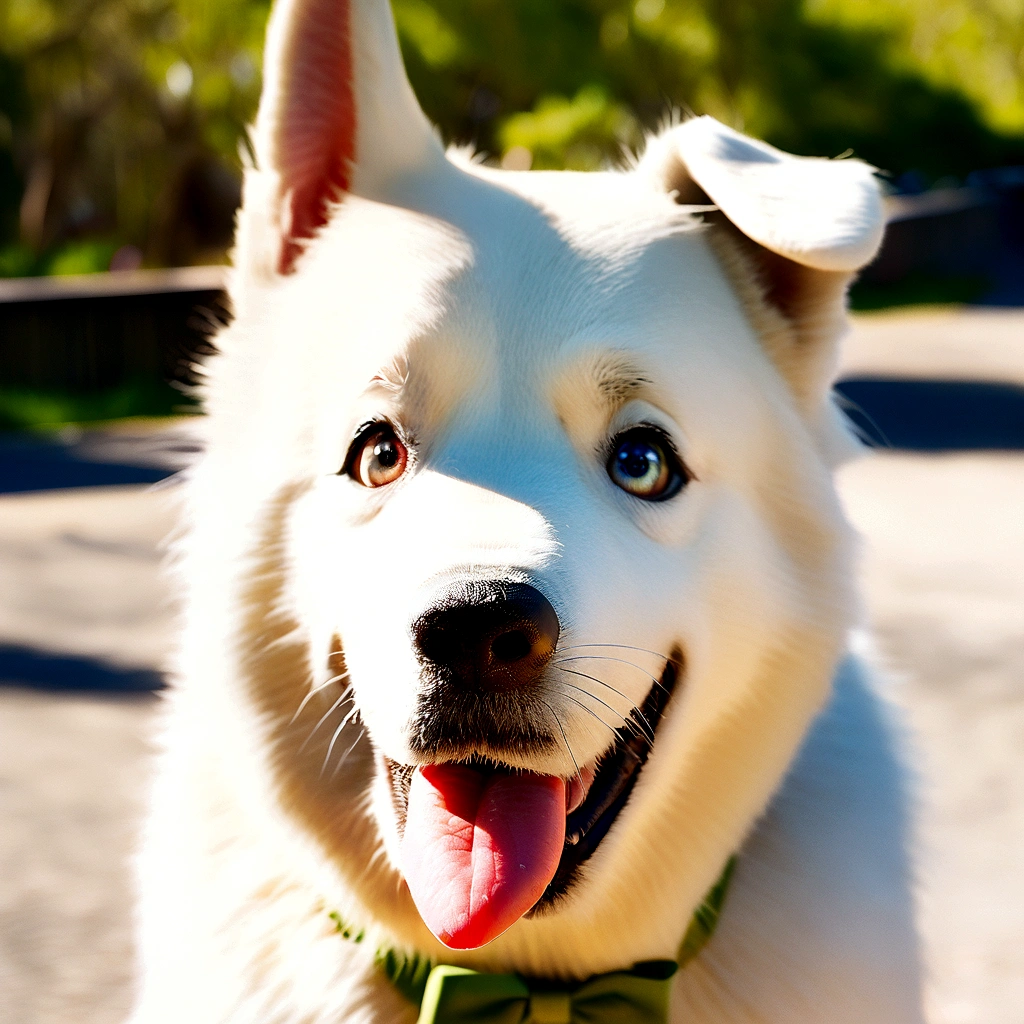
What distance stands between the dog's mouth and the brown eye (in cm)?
48

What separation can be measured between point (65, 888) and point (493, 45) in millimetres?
15624

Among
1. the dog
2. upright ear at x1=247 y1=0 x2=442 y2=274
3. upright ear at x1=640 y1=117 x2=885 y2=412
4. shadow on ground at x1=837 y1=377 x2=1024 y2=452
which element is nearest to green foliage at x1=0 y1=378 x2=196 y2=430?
shadow on ground at x1=837 y1=377 x2=1024 y2=452

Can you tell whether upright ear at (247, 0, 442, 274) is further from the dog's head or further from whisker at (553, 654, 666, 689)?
whisker at (553, 654, 666, 689)

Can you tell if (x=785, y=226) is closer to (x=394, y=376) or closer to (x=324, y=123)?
(x=394, y=376)

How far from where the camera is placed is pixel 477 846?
2.05 meters

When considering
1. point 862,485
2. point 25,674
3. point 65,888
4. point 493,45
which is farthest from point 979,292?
point 65,888

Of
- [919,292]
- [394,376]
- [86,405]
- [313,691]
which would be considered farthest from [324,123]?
[919,292]

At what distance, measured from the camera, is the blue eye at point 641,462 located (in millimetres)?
2221

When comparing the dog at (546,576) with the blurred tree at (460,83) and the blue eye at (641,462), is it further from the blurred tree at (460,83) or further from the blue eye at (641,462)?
the blurred tree at (460,83)

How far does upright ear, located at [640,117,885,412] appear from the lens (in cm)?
216

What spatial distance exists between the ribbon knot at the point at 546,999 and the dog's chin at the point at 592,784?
215 millimetres

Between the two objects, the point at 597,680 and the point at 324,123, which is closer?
the point at 597,680

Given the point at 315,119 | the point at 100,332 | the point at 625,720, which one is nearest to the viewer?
the point at 625,720

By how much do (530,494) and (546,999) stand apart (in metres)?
0.91
